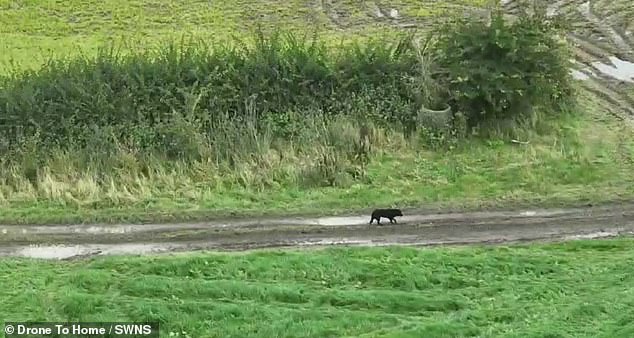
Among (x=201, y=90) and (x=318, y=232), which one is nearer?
(x=318, y=232)

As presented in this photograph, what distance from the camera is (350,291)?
52.9 ft

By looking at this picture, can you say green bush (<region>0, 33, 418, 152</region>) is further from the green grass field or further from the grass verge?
the grass verge

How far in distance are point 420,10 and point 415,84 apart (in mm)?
14666

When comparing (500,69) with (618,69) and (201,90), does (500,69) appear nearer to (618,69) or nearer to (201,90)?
(618,69)

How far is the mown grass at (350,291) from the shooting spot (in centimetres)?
1452

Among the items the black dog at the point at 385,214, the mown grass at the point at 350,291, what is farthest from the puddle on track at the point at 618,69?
the black dog at the point at 385,214

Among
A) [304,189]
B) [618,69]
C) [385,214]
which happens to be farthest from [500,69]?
[385,214]

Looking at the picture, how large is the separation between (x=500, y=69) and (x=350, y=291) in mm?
12088

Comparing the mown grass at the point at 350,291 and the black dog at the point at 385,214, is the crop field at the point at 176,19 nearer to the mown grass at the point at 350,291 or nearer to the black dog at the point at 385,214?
the black dog at the point at 385,214

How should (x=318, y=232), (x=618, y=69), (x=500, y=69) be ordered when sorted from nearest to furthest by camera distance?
(x=318, y=232)
(x=500, y=69)
(x=618, y=69)

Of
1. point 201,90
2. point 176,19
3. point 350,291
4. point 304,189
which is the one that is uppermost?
point 176,19

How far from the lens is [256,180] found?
75.3 ft

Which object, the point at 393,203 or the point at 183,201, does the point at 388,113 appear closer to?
the point at 393,203

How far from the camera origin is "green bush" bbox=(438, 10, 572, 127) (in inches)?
1024
